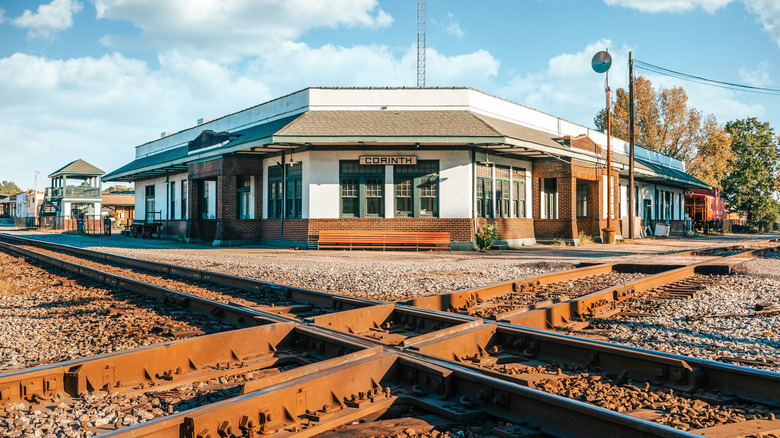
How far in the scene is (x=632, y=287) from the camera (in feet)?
27.1

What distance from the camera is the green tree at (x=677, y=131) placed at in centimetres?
5375

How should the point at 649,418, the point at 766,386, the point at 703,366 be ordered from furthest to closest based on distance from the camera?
the point at 703,366
the point at 766,386
the point at 649,418

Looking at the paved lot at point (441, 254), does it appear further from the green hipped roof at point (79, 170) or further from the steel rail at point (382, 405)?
the green hipped roof at point (79, 170)

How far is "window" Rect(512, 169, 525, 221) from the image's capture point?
24252 millimetres

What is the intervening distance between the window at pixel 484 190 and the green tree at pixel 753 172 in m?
46.1

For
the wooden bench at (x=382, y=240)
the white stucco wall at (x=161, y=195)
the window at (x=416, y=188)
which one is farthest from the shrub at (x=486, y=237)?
the white stucco wall at (x=161, y=195)

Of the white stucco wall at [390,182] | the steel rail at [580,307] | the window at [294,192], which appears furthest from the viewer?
the window at [294,192]

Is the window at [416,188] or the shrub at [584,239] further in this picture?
the shrub at [584,239]

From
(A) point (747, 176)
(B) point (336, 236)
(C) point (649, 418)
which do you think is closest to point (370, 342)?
(C) point (649, 418)

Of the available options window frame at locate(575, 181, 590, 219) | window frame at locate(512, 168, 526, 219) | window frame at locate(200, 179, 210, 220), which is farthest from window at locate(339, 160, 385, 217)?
window frame at locate(575, 181, 590, 219)

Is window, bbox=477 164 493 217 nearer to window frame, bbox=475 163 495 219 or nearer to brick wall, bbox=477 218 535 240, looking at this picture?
window frame, bbox=475 163 495 219

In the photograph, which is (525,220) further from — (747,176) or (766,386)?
(747,176)

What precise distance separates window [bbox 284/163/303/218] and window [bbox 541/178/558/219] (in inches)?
465

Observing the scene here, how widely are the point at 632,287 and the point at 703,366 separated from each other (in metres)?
4.84
